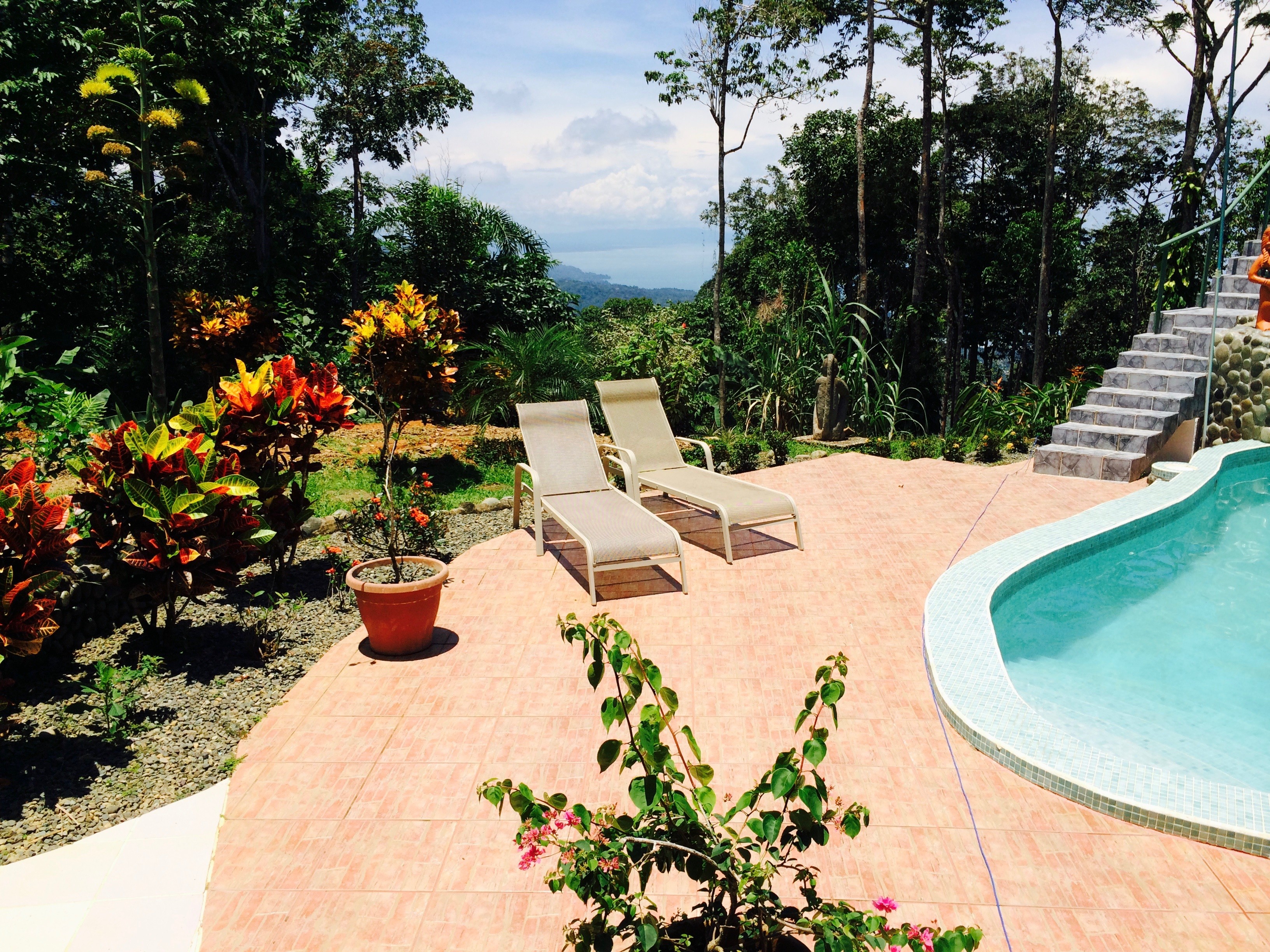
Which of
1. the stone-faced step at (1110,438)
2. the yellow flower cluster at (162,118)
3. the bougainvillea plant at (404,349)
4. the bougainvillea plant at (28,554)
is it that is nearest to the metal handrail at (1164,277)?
the stone-faced step at (1110,438)

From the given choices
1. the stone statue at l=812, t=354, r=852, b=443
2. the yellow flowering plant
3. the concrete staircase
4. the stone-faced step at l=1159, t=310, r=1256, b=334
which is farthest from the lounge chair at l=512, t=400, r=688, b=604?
the stone-faced step at l=1159, t=310, r=1256, b=334

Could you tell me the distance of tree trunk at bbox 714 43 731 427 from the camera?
37.6ft

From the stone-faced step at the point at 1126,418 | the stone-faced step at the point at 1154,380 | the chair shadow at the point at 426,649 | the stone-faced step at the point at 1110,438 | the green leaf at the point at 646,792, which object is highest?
the stone-faced step at the point at 1154,380

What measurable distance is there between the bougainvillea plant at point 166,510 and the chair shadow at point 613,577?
211 centimetres

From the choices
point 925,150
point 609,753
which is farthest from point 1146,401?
point 925,150

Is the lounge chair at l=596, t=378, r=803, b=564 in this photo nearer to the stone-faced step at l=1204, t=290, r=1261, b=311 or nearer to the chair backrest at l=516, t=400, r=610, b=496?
the chair backrest at l=516, t=400, r=610, b=496

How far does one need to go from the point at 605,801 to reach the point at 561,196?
3218 inches

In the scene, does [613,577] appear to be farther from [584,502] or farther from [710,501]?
[710,501]

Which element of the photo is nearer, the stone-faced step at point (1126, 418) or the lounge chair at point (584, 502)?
the lounge chair at point (584, 502)

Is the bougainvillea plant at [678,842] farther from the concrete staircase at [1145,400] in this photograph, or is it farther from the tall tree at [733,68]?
the tall tree at [733,68]

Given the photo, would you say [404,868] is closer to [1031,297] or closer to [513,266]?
[513,266]

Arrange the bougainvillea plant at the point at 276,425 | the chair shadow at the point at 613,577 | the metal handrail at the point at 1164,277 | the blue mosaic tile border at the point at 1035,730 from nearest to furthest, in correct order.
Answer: the blue mosaic tile border at the point at 1035,730, the bougainvillea plant at the point at 276,425, the chair shadow at the point at 613,577, the metal handrail at the point at 1164,277

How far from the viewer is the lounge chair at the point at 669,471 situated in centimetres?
601

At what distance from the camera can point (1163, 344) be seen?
10.3 metres
